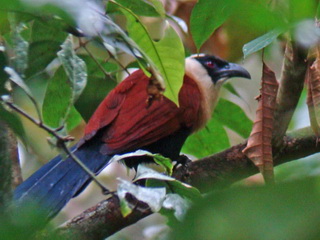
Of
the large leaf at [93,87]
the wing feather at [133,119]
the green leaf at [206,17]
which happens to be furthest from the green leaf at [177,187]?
the wing feather at [133,119]

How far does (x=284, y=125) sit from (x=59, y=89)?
2.74 feet

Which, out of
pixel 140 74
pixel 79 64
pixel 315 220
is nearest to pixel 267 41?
pixel 79 64

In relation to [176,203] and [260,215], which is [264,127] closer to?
[176,203]

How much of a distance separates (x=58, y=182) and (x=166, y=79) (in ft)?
2.62

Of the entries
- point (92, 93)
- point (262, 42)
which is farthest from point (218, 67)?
point (262, 42)

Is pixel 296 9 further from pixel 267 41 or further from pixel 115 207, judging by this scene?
pixel 115 207

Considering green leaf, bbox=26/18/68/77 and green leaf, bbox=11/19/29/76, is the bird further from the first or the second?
green leaf, bbox=11/19/29/76

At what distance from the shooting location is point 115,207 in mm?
2004

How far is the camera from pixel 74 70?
4.27 feet

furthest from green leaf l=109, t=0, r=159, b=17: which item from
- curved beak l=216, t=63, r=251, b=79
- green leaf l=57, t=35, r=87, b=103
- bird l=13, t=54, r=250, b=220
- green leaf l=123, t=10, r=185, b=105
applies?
curved beak l=216, t=63, r=251, b=79

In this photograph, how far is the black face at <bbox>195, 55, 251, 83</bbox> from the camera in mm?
3598

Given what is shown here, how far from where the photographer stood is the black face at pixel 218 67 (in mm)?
3598

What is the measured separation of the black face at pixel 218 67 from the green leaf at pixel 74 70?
91.1 inches

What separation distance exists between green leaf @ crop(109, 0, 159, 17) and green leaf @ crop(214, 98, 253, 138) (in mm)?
786
